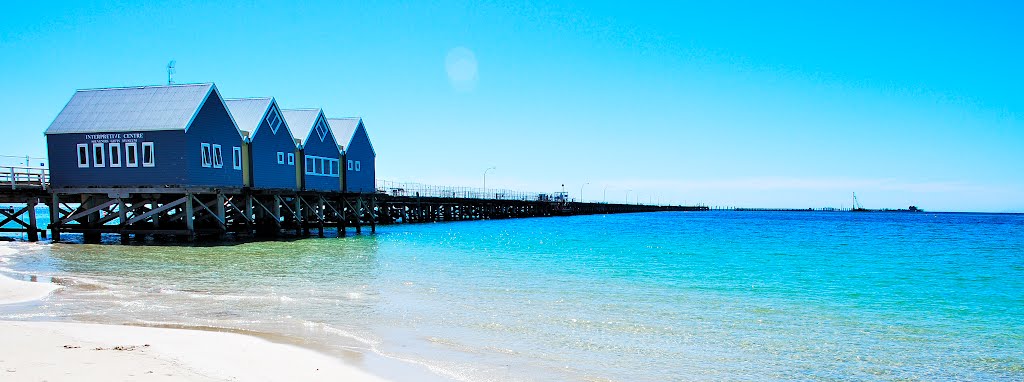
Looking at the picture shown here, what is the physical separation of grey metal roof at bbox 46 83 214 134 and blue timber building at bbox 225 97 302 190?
2785mm

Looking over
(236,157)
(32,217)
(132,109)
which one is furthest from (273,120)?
(32,217)

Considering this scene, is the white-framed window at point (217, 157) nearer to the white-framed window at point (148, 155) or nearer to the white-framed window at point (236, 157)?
the white-framed window at point (236, 157)

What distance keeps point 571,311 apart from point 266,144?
25881 mm

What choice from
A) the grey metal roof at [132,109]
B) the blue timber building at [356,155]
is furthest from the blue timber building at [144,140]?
the blue timber building at [356,155]

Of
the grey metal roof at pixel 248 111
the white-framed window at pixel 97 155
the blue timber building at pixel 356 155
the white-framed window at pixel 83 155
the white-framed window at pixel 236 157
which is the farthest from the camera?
the blue timber building at pixel 356 155

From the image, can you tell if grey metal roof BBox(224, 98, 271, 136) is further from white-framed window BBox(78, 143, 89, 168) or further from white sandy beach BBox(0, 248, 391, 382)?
white sandy beach BBox(0, 248, 391, 382)

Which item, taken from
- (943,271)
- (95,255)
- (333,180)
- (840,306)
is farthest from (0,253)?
(943,271)

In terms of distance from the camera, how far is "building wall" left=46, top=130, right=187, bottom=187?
28891 mm

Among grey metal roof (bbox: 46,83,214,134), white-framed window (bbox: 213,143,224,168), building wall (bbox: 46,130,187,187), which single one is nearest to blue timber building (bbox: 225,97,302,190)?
white-framed window (bbox: 213,143,224,168)

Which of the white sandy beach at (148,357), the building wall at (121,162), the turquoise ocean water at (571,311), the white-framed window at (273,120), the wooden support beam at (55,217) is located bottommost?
the turquoise ocean water at (571,311)

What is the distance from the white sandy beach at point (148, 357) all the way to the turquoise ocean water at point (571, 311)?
715mm

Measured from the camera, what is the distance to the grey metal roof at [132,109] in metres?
29.4

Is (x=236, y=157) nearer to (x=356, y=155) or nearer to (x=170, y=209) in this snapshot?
(x=170, y=209)

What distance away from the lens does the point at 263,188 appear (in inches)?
1321
